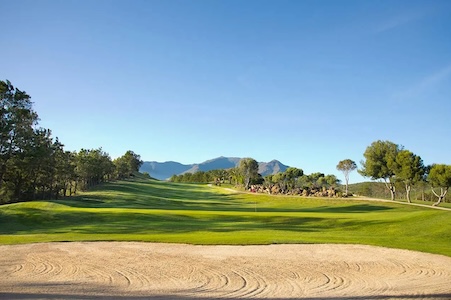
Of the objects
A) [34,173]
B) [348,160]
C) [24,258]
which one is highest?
[348,160]

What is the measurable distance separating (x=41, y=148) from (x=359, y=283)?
5081 cm

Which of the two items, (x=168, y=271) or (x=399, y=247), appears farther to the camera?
(x=399, y=247)

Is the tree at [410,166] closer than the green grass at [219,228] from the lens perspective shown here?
No

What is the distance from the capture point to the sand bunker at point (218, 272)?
11.4 m

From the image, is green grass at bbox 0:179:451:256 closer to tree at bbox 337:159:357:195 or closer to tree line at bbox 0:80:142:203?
tree line at bbox 0:80:142:203

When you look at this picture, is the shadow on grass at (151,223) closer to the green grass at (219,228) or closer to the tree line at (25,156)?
the green grass at (219,228)

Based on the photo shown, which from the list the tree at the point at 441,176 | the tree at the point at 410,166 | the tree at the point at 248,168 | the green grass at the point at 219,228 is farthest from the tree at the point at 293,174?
the green grass at the point at 219,228

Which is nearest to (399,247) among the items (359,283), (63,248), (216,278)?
(359,283)

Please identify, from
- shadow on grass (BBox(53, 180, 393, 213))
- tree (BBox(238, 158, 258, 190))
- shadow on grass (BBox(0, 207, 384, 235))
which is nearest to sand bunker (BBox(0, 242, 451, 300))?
shadow on grass (BBox(0, 207, 384, 235))

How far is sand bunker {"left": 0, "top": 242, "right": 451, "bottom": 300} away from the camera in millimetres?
11352

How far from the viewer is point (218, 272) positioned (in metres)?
14.1

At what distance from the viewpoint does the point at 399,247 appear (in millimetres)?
20312

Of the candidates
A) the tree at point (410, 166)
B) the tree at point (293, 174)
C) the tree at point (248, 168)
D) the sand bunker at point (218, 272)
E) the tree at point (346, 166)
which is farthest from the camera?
the tree at point (248, 168)

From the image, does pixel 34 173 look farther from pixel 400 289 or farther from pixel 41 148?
pixel 400 289
